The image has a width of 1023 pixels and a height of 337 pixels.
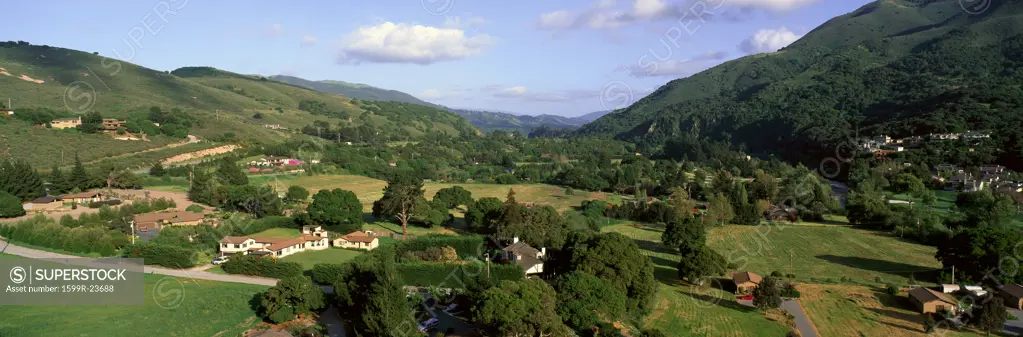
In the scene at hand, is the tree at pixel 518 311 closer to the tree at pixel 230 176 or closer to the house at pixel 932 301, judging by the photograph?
the house at pixel 932 301

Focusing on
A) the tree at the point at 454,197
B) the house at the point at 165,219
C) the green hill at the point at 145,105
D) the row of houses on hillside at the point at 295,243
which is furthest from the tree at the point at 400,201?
the green hill at the point at 145,105

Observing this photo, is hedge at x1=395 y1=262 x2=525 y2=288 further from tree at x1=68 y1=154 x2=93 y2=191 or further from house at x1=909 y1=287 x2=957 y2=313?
tree at x1=68 y1=154 x2=93 y2=191

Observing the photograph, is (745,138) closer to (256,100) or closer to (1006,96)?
(1006,96)

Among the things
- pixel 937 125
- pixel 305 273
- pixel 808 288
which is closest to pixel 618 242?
pixel 808 288

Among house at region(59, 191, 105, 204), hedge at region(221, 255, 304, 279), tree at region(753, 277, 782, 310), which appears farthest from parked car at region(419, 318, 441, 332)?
house at region(59, 191, 105, 204)

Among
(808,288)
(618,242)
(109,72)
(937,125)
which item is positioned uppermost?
(109,72)

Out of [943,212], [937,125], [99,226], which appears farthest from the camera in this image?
[937,125]
